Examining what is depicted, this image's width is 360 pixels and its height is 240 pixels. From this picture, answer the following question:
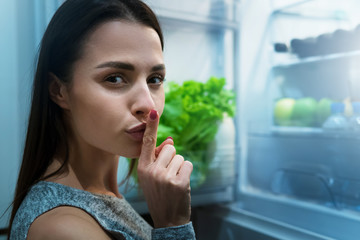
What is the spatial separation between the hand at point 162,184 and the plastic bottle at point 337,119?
2.15 feet

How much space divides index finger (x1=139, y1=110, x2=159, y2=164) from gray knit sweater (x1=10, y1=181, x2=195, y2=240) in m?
0.13

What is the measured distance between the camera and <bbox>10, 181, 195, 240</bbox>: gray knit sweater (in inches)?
24.9

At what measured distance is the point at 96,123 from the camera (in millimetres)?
663

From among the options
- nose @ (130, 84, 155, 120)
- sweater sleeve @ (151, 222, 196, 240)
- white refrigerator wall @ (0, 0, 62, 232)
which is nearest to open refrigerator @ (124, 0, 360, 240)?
white refrigerator wall @ (0, 0, 62, 232)

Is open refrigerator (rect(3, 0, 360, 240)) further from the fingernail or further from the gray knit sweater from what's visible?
Answer: the fingernail

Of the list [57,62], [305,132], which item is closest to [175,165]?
[57,62]

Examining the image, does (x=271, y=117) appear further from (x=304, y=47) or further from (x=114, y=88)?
(x=114, y=88)

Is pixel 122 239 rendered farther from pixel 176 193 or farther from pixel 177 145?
pixel 177 145

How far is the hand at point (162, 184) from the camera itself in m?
0.65

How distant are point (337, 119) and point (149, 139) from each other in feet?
2.42

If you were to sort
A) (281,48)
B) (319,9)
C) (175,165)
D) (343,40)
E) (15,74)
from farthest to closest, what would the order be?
(281,48)
(319,9)
(343,40)
(15,74)
(175,165)

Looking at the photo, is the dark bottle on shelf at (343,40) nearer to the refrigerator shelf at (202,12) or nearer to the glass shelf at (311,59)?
the glass shelf at (311,59)

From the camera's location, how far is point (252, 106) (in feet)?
5.03

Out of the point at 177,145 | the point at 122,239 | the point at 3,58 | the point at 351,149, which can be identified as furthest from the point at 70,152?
the point at 351,149
